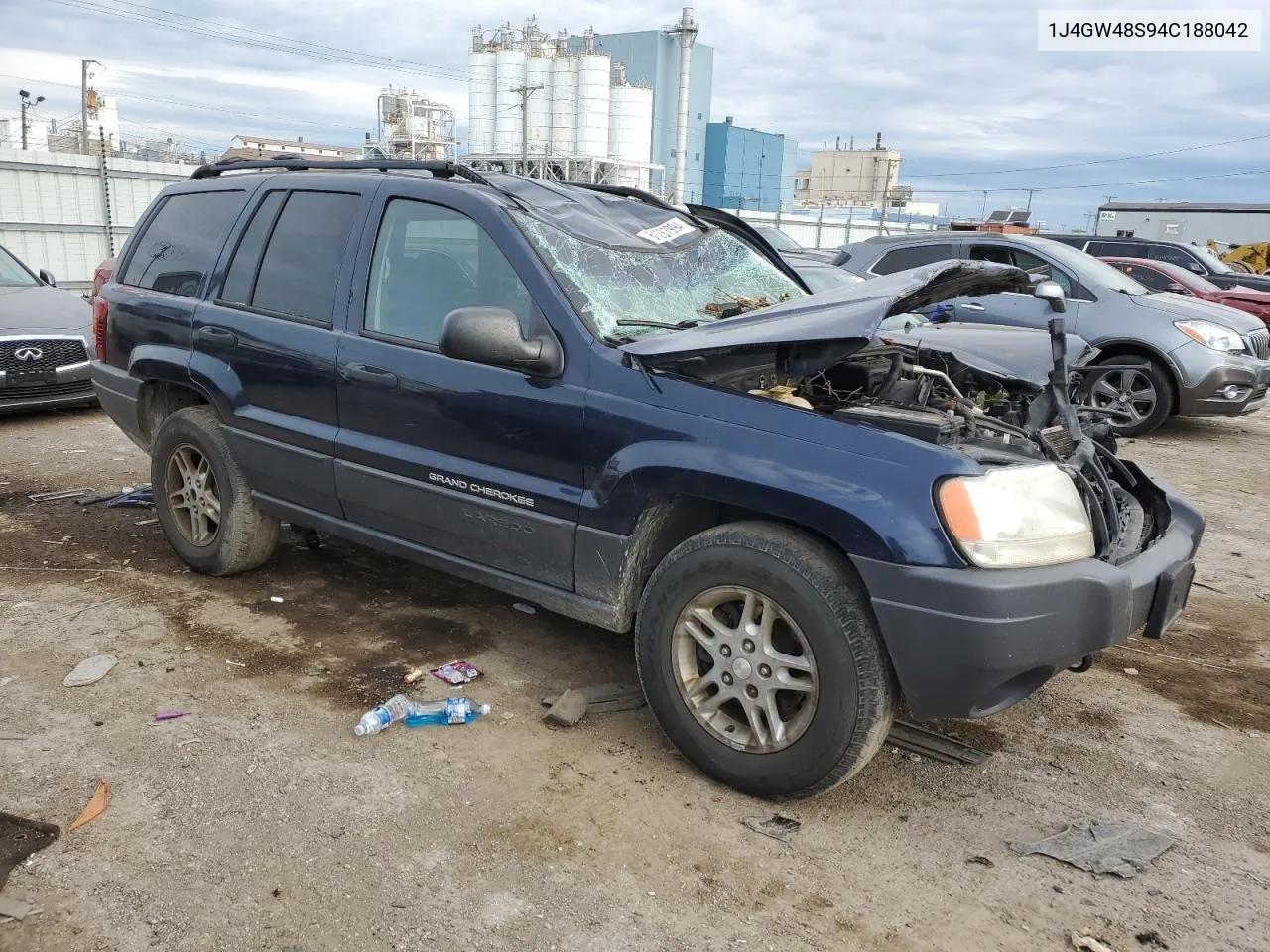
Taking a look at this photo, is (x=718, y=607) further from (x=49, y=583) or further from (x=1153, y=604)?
(x=49, y=583)

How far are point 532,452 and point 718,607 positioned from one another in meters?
0.84

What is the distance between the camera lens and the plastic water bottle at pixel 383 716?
334 centimetres

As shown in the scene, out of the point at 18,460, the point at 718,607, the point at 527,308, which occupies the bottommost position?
the point at 18,460

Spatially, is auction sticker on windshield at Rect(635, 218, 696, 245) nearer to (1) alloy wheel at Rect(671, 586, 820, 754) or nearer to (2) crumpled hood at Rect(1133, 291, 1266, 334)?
(1) alloy wheel at Rect(671, 586, 820, 754)

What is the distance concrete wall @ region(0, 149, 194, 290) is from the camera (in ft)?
47.6

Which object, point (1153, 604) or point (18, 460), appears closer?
point (1153, 604)

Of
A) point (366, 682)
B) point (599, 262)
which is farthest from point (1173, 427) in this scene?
point (366, 682)

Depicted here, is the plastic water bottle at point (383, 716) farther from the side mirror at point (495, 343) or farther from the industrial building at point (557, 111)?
the industrial building at point (557, 111)

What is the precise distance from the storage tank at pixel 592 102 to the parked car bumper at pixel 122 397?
141 ft

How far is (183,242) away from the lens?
4797 mm

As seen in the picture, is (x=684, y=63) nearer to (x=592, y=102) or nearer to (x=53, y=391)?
(x=592, y=102)

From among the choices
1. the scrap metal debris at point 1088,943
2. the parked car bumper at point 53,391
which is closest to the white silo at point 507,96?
the parked car bumper at point 53,391

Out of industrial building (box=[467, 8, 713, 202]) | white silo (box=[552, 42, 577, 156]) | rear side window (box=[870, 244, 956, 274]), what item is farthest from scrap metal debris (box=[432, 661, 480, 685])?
white silo (box=[552, 42, 577, 156])

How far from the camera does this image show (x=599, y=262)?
3566mm
